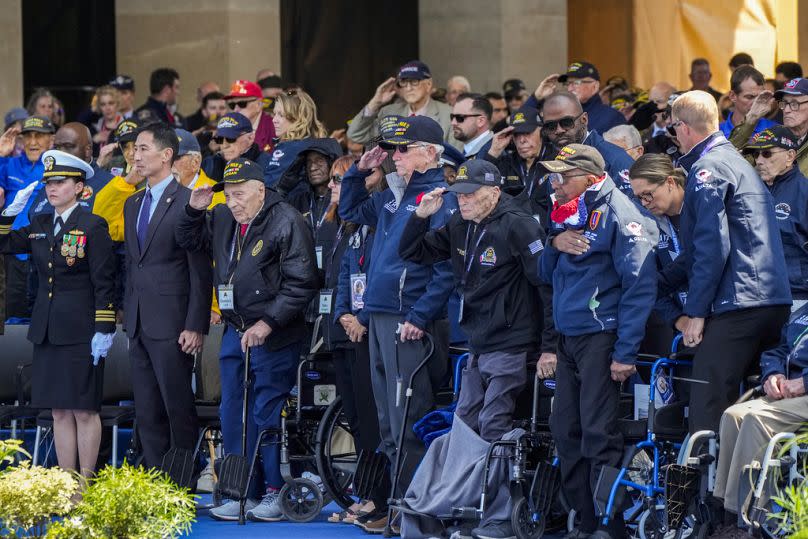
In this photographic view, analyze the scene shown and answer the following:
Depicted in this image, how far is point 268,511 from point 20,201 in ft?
11.0

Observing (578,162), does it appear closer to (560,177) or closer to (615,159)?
(560,177)

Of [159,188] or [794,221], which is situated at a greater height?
[159,188]

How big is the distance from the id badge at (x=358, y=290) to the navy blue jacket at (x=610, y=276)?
1.63 m

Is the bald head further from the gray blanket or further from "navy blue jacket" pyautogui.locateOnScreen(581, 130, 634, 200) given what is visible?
the gray blanket

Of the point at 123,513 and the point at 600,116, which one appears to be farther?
the point at 600,116

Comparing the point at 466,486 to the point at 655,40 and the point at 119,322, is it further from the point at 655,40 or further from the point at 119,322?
the point at 655,40

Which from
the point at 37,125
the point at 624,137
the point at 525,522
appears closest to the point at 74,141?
Result: the point at 37,125

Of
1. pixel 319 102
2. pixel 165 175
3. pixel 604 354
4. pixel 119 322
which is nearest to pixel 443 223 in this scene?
pixel 604 354

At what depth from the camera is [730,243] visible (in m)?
8.48

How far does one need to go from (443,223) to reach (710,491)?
2347mm

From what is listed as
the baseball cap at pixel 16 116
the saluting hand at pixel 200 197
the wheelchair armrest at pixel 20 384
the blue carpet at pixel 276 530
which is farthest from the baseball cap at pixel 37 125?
the blue carpet at pixel 276 530

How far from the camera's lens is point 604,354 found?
28.5 ft

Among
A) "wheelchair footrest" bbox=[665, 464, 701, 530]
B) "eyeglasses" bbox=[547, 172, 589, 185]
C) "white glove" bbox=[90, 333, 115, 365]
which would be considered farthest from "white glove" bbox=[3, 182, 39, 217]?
"wheelchair footrest" bbox=[665, 464, 701, 530]

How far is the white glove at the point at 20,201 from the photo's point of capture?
11943 mm
